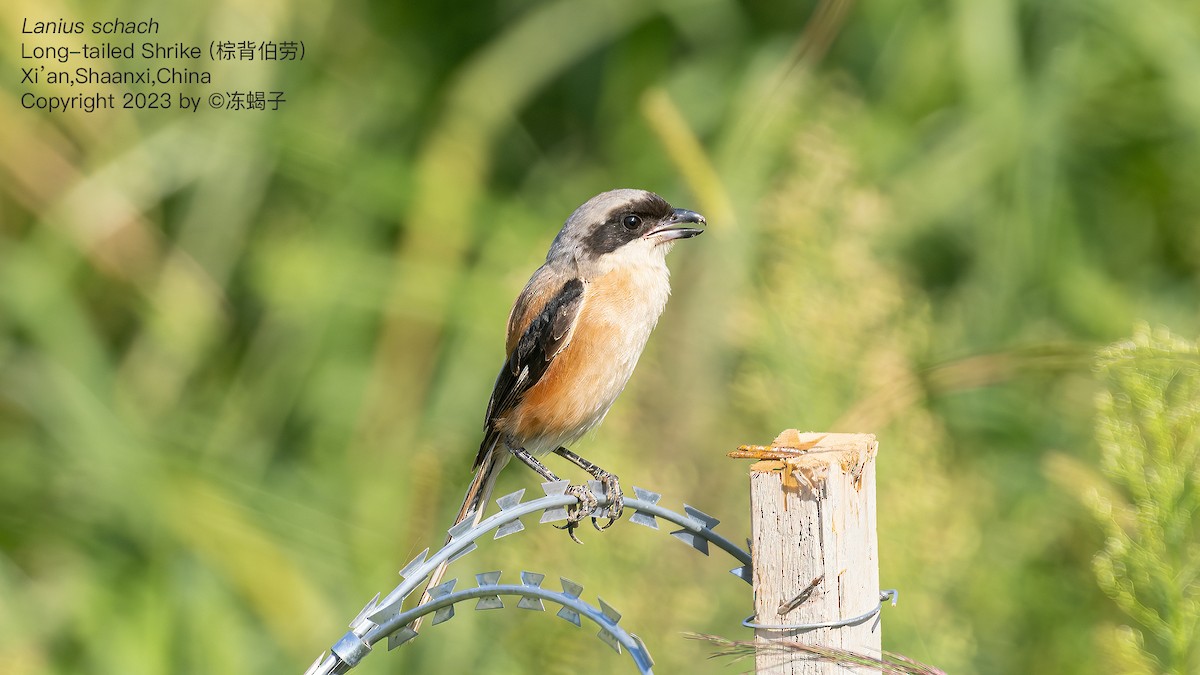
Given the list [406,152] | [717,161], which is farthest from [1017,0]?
[406,152]

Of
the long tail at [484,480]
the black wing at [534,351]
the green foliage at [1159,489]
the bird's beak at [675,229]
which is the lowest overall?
the green foliage at [1159,489]

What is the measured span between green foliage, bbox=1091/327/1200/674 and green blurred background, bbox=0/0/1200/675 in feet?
2.32

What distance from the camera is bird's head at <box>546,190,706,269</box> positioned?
9.85 feet

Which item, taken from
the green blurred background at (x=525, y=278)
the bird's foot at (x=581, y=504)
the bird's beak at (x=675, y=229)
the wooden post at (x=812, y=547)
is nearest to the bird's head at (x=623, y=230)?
the bird's beak at (x=675, y=229)

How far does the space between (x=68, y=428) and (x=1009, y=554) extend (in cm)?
291

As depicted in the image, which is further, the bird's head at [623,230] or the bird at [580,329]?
the bird's head at [623,230]

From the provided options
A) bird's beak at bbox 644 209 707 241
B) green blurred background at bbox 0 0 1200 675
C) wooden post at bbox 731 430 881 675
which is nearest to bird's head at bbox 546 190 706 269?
bird's beak at bbox 644 209 707 241

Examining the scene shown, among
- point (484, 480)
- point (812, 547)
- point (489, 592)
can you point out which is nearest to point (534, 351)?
point (484, 480)

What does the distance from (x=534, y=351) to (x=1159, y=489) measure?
4.50ft

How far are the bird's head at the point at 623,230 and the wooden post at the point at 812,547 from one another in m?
1.27

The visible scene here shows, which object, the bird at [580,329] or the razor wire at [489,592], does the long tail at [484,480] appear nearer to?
the bird at [580,329]

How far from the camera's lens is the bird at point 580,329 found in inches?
112

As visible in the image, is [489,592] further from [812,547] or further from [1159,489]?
[1159,489]

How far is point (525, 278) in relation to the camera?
14.1 ft
